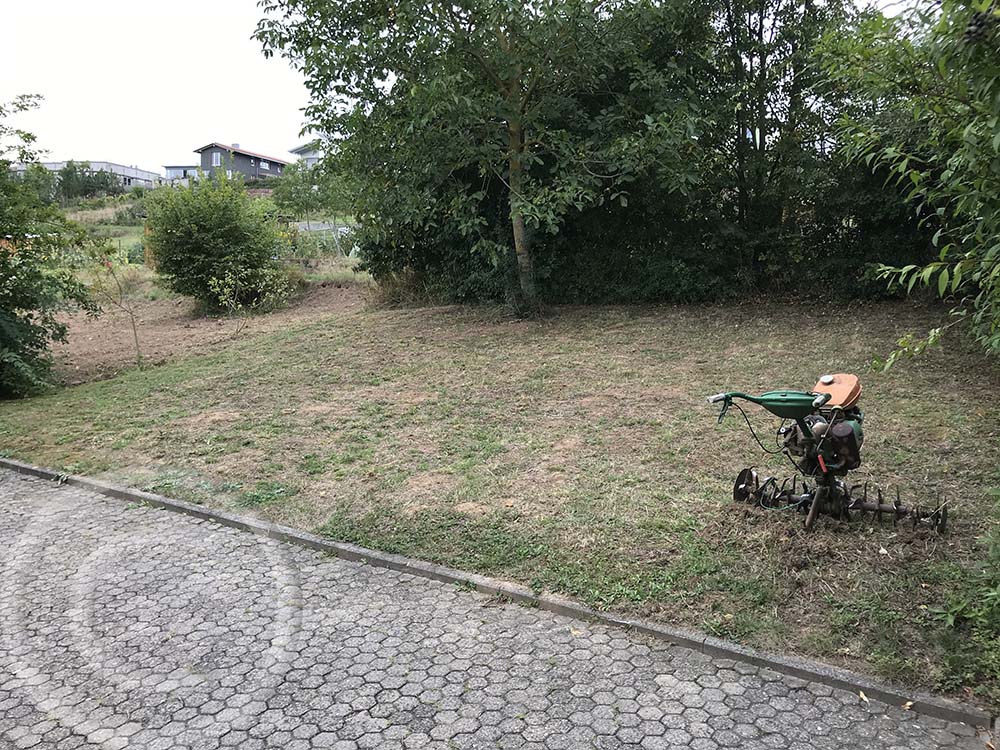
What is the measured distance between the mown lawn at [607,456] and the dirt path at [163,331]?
1451 mm

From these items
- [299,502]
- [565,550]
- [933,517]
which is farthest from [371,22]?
[933,517]

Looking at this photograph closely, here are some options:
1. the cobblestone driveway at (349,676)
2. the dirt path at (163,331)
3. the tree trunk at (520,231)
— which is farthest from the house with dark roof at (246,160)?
the cobblestone driveway at (349,676)

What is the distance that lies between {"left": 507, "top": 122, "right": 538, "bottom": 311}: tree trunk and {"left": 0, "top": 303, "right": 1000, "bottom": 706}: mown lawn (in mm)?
1012

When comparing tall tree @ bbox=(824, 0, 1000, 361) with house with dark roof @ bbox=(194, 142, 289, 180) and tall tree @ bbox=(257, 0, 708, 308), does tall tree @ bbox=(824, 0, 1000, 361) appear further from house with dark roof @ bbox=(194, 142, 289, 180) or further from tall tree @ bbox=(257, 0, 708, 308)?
house with dark roof @ bbox=(194, 142, 289, 180)

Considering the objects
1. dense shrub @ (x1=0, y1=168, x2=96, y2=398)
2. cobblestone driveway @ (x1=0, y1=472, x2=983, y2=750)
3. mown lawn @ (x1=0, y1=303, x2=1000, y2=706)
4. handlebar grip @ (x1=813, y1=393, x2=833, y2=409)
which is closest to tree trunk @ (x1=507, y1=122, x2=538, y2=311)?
mown lawn @ (x1=0, y1=303, x2=1000, y2=706)

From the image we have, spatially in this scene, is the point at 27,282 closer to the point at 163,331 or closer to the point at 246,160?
the point at 163,331

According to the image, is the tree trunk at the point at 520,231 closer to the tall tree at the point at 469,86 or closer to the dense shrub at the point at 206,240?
the tall tree at the point at 469,86

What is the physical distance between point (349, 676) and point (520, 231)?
30.4 feet

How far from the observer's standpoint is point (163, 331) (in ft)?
48.1

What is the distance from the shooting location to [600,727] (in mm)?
2609

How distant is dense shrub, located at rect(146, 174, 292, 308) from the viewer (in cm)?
1563

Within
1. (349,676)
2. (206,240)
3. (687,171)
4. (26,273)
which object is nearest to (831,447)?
(349,676)

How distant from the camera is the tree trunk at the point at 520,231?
1057cm

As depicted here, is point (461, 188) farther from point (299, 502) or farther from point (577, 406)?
point (299, 502)
